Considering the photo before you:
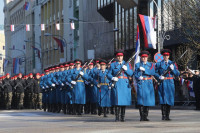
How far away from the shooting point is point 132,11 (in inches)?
1972

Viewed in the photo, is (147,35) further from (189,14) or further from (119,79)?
(119,79)

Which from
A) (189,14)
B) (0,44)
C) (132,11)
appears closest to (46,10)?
(132,11)

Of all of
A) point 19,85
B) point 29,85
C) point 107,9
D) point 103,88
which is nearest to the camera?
point 103,88

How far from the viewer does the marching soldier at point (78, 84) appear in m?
21.5

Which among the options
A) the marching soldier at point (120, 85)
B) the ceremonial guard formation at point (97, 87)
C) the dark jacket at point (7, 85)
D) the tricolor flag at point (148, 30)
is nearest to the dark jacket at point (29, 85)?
the ceremonial guard formation at point (97, 87)

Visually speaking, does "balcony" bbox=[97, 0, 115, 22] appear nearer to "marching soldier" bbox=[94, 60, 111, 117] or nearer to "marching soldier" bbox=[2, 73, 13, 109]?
"marching soldier" bbox=[2, 73, 13, 109]

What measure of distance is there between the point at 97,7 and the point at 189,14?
104ft

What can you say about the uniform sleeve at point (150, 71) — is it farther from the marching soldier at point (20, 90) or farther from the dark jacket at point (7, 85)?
the dark jacket at point (7, 85)

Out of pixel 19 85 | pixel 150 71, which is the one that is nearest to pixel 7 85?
pixel 19 85

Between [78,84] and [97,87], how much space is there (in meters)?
0.91

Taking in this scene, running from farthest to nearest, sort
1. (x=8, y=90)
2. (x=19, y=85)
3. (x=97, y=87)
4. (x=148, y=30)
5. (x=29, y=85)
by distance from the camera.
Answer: (x=148, y=30)
(x=8, y=90)
(x=19, y=85)
(x=29, y=85)
(x=97, y=87)

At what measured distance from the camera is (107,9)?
57000 millimetres

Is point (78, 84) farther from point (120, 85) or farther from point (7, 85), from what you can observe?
point (7, 85)

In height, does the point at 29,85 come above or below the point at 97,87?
above
